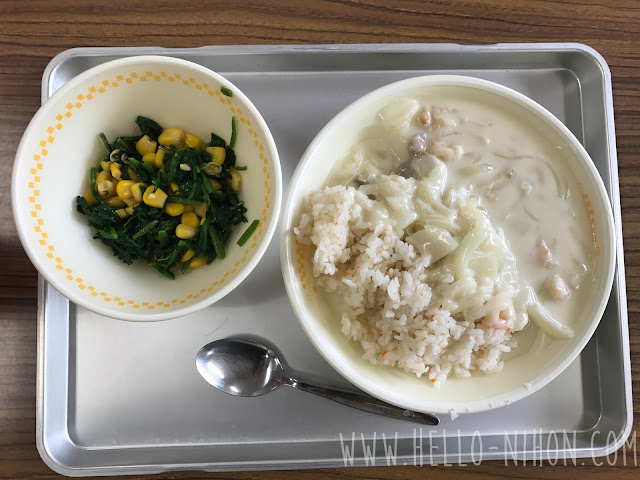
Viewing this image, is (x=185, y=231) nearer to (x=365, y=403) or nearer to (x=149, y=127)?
(x=149, y=127)

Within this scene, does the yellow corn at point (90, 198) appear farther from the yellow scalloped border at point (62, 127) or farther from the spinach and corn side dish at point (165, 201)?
the yellow scalloped border at point (62, 127)

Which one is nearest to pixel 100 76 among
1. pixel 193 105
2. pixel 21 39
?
pixel 193 105

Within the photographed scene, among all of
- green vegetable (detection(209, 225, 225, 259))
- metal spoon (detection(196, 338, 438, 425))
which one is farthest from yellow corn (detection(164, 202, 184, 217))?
metal spoon (detection(196, 338, 438, 425))

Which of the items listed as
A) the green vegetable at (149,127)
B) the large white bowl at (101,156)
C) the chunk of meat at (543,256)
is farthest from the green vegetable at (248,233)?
the chunk of meat at (543,256)

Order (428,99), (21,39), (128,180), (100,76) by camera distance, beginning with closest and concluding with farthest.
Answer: (100,76)
(128,180)
(428,99)
(21,39)

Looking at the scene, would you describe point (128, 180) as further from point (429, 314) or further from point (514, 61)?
point (514, 61)

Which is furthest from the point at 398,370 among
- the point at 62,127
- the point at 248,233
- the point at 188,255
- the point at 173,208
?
the point at 62,127
